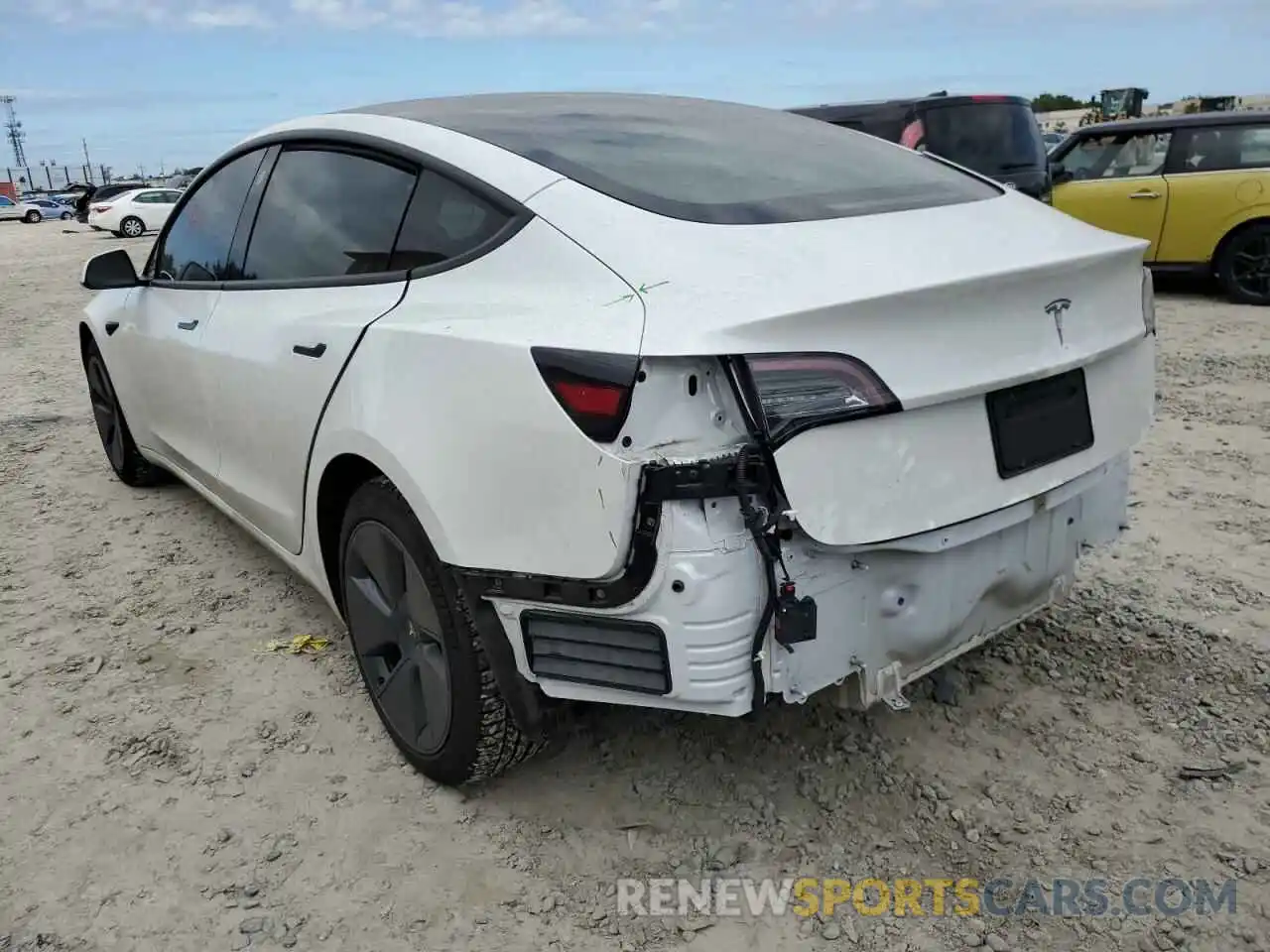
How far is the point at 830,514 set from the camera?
1832mm

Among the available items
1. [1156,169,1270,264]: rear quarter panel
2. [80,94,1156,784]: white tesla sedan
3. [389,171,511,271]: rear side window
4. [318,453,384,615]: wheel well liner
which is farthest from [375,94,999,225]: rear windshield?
[1156,169,1270,264]: rear quarter panel

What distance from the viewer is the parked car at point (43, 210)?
42.6 meters

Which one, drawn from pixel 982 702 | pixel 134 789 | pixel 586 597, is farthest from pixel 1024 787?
pixel 134 789

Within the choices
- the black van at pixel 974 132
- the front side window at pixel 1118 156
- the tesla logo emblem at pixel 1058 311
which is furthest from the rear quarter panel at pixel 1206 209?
the tesla logo emblem at pixel 1058 311

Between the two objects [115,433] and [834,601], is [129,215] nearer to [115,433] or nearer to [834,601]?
[115,433]

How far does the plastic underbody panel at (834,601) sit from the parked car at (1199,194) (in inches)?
289

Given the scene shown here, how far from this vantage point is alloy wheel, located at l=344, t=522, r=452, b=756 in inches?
93.5

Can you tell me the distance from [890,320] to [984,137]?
772 cm

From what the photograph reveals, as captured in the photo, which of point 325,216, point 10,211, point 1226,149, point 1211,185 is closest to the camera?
point 325,216

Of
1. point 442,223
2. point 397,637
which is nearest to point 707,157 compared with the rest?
point 442,223

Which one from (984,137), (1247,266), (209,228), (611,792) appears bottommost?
(611,792)

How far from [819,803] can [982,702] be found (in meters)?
0.66

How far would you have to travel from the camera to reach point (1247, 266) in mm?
8453

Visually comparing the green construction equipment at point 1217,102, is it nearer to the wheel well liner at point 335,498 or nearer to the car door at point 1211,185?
the car door at point 1211,185
